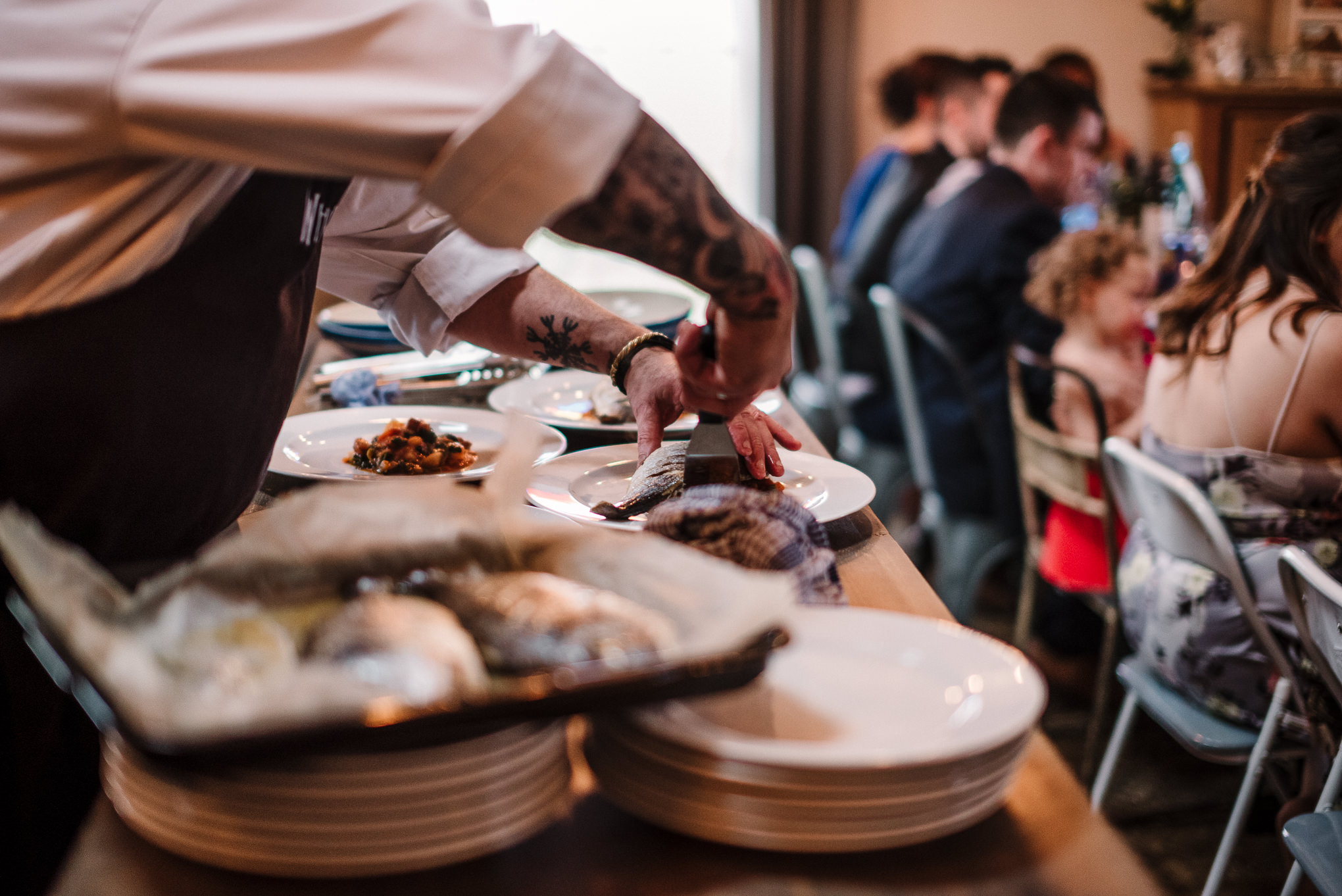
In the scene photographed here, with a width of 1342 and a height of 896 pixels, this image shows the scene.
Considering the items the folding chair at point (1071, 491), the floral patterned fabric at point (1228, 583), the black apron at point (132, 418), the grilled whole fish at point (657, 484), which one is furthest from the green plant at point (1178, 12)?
the black apron at point (132, 418)

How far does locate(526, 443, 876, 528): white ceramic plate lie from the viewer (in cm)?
93

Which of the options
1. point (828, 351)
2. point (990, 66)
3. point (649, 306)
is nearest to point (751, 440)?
point (649, 306)

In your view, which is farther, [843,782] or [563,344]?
[563,344]

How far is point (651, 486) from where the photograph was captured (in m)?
0.92

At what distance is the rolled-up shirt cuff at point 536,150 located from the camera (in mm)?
628

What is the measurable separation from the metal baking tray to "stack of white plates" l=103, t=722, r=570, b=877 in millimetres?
14

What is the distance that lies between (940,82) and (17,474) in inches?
159

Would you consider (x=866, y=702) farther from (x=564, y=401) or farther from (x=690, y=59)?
(x=690, y=59)

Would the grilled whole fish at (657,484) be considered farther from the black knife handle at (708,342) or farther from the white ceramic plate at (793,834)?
the white ceramic plate at (793,834)

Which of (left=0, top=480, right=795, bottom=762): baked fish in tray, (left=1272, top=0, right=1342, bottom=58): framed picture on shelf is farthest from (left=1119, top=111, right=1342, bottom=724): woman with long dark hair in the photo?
(left=1272, top=0, right=1342, bottom=58): framed picture on shelf

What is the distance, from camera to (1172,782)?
2342mm

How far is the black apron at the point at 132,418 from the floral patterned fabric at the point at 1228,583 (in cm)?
150

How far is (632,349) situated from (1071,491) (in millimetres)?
1440

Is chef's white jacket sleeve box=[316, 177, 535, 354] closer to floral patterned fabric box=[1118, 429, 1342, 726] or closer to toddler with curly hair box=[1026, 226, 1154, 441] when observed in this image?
floral patterned fabric box=[1118, 429, 1342, 726]
